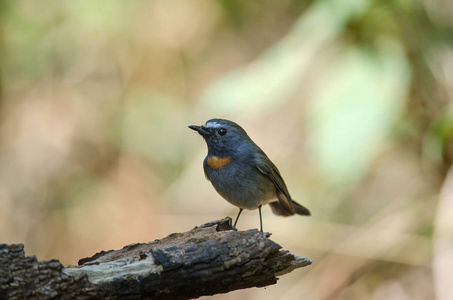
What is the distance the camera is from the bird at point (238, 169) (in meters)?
4.46

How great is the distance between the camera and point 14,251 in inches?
98.6

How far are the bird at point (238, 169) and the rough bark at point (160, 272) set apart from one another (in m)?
1.46

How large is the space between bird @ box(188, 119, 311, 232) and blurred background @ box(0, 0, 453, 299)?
1.88 feet

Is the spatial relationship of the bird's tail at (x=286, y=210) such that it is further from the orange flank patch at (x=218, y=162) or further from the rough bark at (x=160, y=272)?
the rough bark at (x=160, y=272)

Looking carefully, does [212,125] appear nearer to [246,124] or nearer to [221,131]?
[221,131]

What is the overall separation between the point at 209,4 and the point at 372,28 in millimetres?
2623

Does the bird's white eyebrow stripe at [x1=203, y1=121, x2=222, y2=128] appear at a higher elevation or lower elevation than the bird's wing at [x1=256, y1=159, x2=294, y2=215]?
higher

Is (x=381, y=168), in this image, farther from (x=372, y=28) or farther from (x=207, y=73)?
(x=207, y=73)

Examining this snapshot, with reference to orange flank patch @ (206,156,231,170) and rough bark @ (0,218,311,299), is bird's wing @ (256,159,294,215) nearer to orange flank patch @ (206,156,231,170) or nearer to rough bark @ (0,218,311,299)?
orange flank patch @ (206,156,231,170)

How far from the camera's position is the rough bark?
250 centimetres

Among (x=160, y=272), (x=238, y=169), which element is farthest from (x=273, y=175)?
(x=160, y=272)

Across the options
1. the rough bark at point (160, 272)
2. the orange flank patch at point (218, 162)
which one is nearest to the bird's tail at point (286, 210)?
the orange flank patch at point (218, 162)

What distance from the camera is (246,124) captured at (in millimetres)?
6707

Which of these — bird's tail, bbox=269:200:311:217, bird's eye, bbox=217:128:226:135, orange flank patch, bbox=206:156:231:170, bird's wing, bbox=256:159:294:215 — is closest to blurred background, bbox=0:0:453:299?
bird's tail, bbox=269:200:311:217
